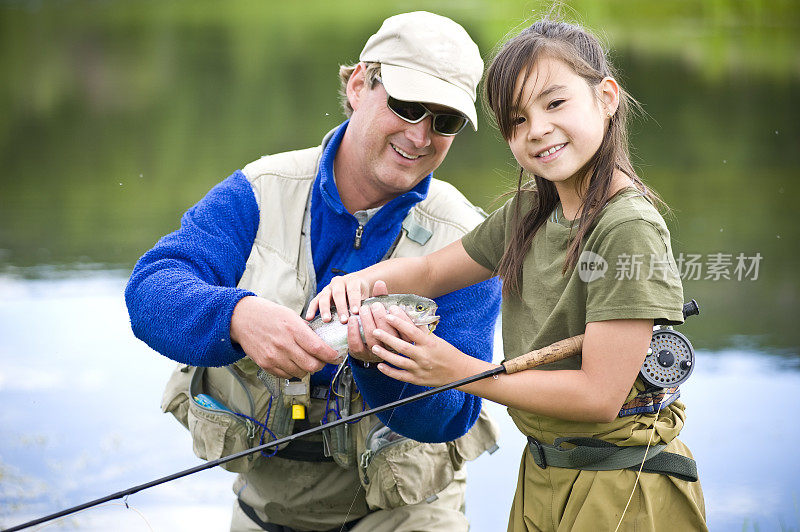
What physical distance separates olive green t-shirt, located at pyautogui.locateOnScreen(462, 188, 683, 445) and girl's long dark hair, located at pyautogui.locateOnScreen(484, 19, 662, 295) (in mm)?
23

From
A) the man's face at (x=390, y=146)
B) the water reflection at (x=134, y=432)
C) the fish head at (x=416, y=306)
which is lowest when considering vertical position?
the water reflection at (x=134, y=432)

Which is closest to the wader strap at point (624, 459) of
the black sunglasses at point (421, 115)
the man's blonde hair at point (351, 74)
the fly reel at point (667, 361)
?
the fly reel at point (667, 361)

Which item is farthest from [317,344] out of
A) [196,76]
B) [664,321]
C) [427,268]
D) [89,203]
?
[196,76]

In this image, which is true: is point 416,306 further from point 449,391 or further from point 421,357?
point 449,391

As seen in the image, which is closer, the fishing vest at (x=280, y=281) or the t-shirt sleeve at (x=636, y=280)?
the t-shirt sleeve at (x=636, y=280)

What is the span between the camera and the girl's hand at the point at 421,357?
6.48 feet

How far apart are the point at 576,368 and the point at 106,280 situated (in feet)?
20.2

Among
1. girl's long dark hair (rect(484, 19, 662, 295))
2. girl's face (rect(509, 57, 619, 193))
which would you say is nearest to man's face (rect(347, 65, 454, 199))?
girl's long dark hair (rect(484, 19, 662, 295))

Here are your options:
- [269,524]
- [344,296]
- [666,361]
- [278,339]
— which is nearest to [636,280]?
[666,361]

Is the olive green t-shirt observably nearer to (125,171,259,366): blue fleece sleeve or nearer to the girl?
the girl

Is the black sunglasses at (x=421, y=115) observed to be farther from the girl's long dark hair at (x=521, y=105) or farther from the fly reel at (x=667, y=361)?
the fly reel at (x=667, y=361)

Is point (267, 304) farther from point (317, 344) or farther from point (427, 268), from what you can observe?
point (427, 268)

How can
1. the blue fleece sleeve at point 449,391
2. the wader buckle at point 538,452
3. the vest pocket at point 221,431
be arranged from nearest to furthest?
the wader buckle at point 538,452
the blue fleece sleeve at point 449,391
the vest pocket at point 221,431

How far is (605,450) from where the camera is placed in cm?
202
